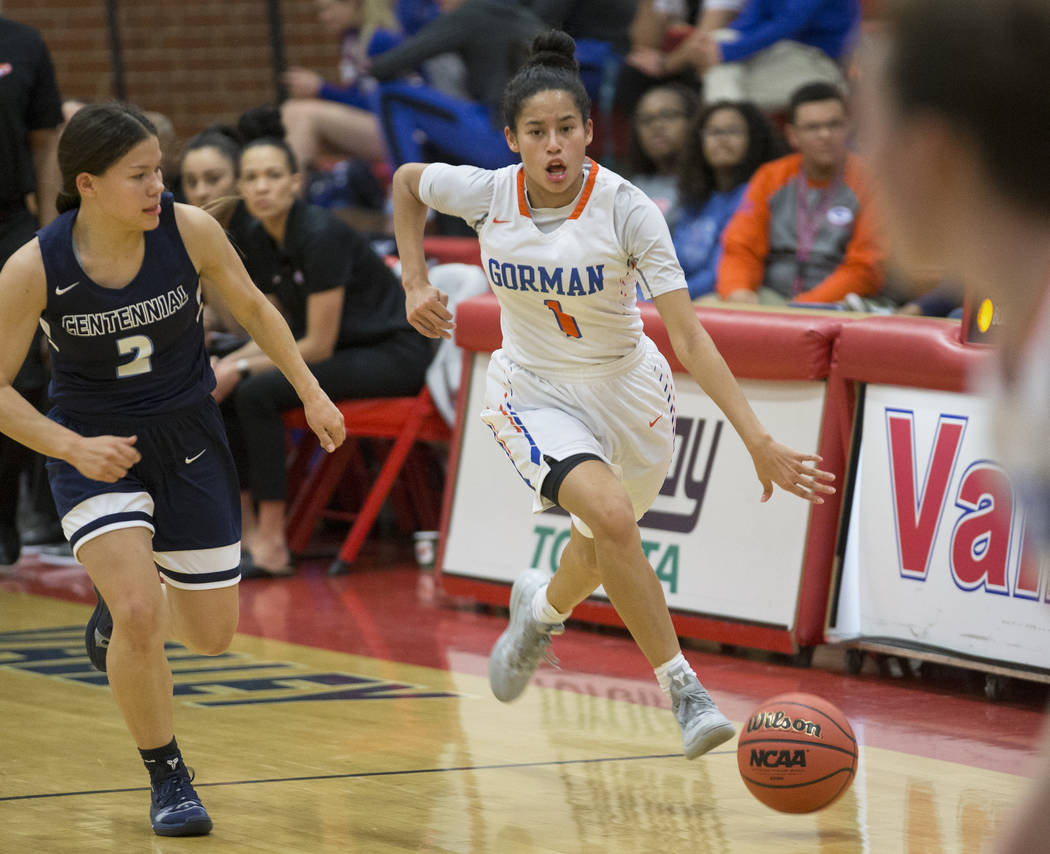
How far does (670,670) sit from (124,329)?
1751mm

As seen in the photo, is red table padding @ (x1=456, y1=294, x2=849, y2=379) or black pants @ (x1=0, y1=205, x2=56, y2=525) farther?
black pants @ (x1=0, y1=205, x2=56, y2=525)

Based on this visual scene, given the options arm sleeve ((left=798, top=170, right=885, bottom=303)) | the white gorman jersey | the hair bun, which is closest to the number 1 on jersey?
the white gorman jersey

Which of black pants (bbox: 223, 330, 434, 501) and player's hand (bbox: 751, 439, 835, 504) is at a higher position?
player's hand (bbox: 751, 439, 835, 504)

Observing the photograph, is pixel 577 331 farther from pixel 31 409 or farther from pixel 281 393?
pixel 281 393

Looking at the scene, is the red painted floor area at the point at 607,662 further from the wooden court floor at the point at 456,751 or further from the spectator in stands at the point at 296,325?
the spectator in stands at the point at 296,325

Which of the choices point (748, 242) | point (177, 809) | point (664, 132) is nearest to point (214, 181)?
point (664, 132)

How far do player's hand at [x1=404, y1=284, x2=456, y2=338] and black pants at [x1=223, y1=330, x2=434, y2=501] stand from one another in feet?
10.6

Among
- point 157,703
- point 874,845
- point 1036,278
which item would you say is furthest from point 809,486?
point 1036,278

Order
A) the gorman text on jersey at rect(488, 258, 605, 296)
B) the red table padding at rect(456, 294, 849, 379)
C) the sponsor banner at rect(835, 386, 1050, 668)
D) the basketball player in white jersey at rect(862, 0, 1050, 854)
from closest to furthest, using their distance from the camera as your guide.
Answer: the basketball player in white jersey at rect(862, 0, 1050, 854) → the gorman text on jersey at rect(488, 258, 605, 296) → the sponsor banner at rect(835, 386, 1050, 668) → the red table padding at rect(456, 294, 849, 379)

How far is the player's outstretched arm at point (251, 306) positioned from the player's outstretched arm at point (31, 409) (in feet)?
1.35

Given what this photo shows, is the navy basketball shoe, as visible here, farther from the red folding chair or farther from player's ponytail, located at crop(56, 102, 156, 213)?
→ the red folding chair

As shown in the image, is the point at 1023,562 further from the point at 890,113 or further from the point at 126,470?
the point at 890,113

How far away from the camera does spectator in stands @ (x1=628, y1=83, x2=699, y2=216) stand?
28.1ft

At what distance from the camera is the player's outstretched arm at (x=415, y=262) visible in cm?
478
